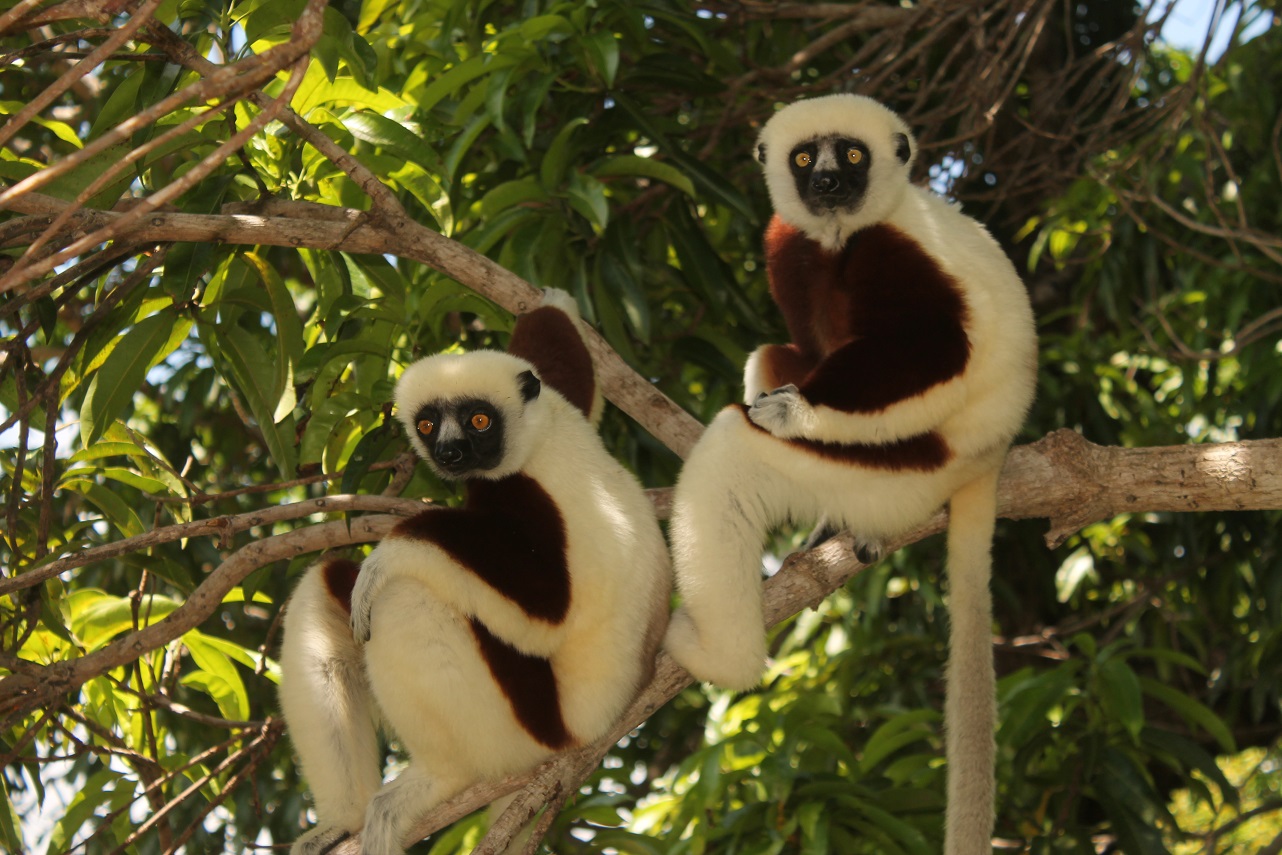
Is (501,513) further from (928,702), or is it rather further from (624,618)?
(928,702)

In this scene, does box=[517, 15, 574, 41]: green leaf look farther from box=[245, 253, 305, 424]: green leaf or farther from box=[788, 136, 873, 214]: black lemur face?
box=[245, 253, 305, 424]: green leaf

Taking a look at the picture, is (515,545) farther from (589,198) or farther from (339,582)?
(589,198)

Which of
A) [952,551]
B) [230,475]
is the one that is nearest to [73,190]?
[952,551]

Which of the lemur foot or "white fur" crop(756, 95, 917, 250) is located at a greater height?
"white fur" crop(756, 95, 917, 250)

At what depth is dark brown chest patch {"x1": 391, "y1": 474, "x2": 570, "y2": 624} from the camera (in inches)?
131

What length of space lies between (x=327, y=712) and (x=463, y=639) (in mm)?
546

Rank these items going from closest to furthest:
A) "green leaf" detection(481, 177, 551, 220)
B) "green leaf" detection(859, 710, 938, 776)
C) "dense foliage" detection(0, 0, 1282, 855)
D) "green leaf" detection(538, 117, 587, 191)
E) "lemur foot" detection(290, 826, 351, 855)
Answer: "lemur foot" detection(290, 826, 351, 855) → "dense foliage" detection(0, 0, 1282, 855) → "green leaf" detection(538, 117, 587, 191) → "green leaf" detection(481, 177, 551, 220) → "green leaf" detection(859, 710, 938, 776)

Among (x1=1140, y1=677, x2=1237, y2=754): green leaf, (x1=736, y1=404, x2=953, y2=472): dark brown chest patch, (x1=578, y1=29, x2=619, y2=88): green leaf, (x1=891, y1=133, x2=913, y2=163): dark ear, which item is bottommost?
(x1=1140, y1=677, x2=1237, y2=754): green leaf

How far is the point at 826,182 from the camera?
3957mm

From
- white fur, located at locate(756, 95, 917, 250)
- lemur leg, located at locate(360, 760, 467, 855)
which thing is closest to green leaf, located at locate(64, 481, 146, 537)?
lemur leg, located at locate(360, 760, 467, 855)

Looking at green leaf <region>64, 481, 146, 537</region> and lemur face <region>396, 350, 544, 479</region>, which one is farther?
green leaf <region>64, 481, 146, 537</region>

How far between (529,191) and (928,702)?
389 centimetres

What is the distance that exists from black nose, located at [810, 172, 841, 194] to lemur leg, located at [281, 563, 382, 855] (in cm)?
206

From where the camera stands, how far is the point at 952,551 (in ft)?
12.5
